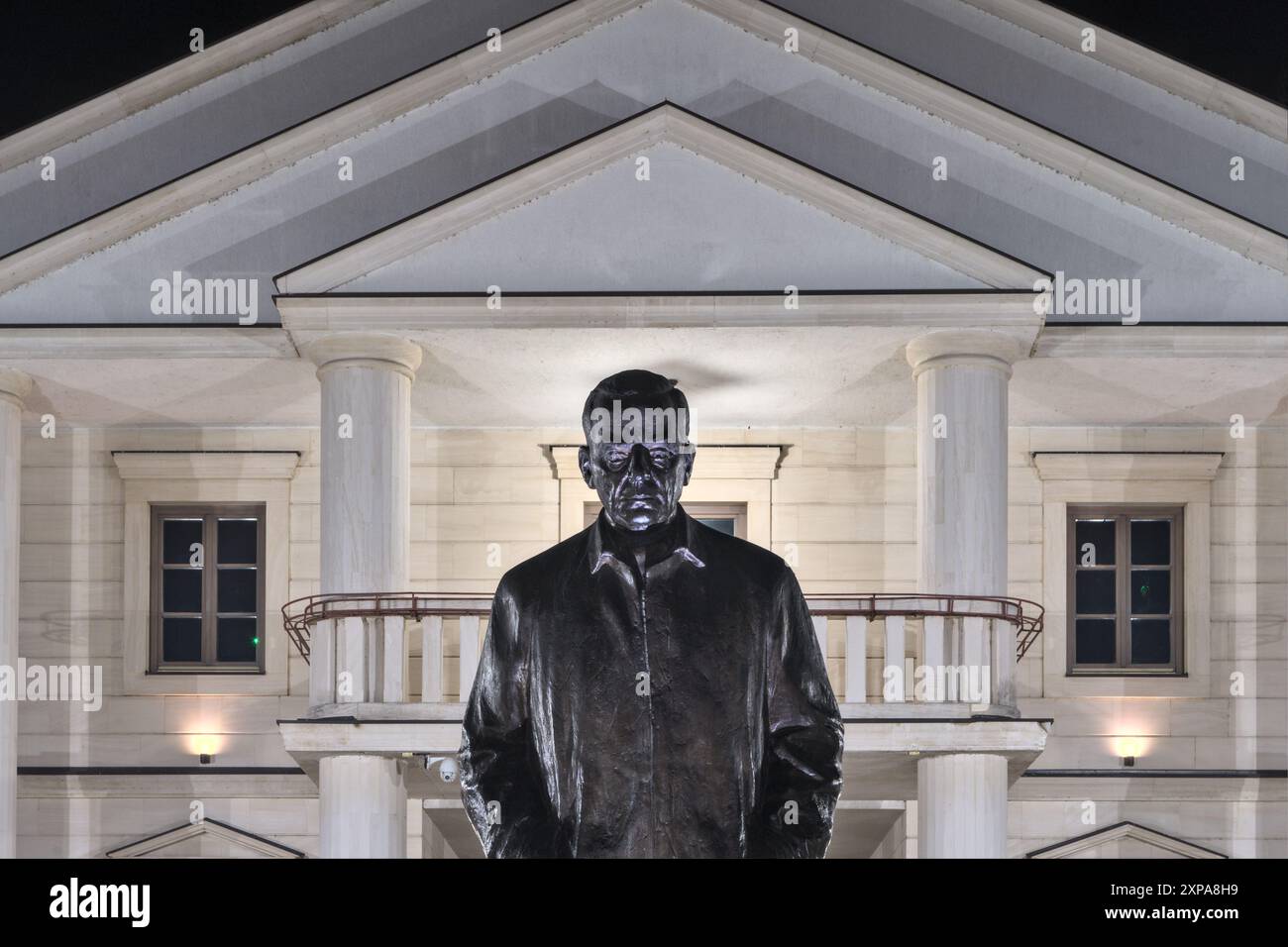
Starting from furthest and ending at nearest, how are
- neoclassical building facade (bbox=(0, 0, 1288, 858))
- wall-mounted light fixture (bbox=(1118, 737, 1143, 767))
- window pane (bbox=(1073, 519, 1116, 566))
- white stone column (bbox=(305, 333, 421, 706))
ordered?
window pane (bbox=(1073, 519, 1116, 566)) → wall-mounted light fixture (bbox=(1118, 737, 1143, 767)) → neoclassical building facade (bbox=(0, 0, 1288, 858)) → white stone column (bbox=(305, 333, 421, 706))

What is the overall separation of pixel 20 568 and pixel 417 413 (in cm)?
506

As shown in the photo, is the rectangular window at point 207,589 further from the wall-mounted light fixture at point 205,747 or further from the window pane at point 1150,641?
the window pane at point 1150,641

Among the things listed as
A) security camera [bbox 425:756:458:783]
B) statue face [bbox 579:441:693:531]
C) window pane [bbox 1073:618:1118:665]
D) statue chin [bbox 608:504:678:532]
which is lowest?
security camera [bbox 425:756:458:783]

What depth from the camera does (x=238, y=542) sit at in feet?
81.4

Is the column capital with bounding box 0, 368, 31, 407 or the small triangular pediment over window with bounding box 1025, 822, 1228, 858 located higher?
the column capital with bounding box 0, 368, 31, 407

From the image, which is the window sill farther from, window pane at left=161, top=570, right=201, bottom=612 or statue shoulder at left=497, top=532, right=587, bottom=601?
statue shoulder at left=497, top=532, right=587, bottom=601

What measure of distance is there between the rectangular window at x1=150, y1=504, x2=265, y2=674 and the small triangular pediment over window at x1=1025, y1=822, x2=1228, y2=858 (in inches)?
365

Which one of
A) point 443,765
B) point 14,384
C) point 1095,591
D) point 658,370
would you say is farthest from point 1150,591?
point 14,384

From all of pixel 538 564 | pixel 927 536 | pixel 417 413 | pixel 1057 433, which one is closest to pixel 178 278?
pixel 417 413

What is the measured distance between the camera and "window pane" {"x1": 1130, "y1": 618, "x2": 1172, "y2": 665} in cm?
2464

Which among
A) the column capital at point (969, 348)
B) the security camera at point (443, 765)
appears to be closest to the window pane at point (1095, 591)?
the column capital at point (969, 348)

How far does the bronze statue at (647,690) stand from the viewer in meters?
4.30

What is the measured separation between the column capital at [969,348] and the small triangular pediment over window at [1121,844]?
661 cm

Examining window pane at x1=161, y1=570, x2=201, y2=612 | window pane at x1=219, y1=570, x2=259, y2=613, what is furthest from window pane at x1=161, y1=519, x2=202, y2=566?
window pane at x1=219, y1=570, x2=259, y2=613
